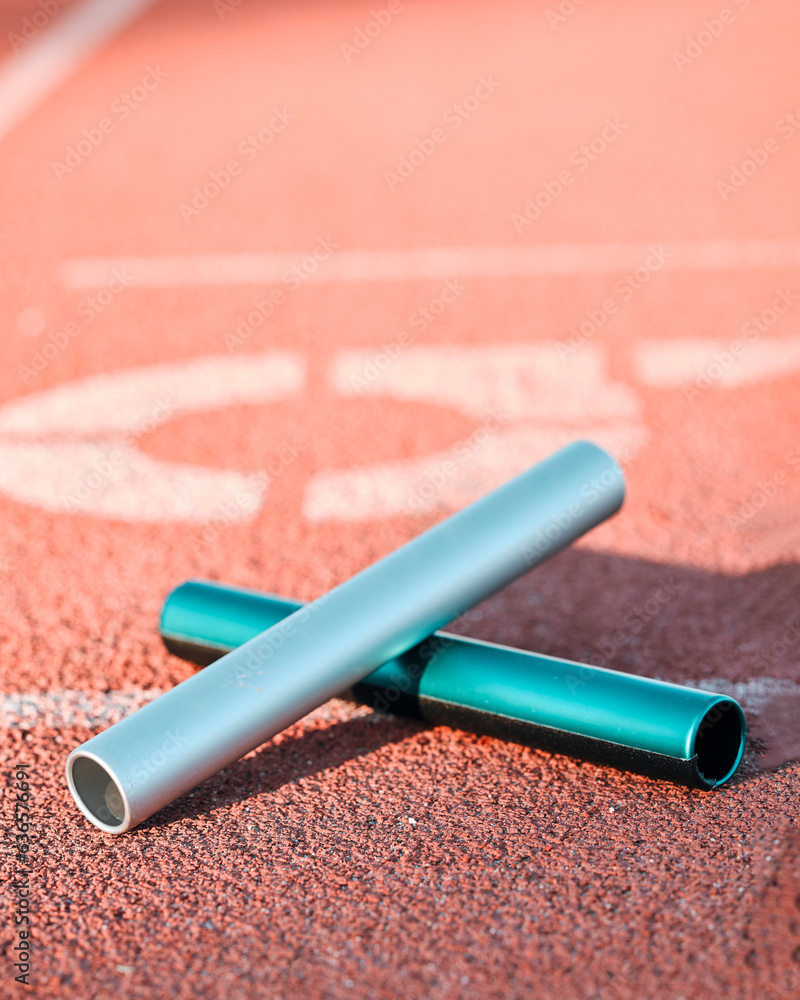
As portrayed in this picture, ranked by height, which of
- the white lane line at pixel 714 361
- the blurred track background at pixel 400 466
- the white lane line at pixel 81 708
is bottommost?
the white lane line at pixel 714 361

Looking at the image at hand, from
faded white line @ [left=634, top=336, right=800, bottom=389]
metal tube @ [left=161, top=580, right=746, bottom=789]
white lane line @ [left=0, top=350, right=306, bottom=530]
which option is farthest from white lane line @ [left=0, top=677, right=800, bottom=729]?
faded white line @ [left=634, top=336, right=800, bottom=389]

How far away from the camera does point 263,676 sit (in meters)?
3.37

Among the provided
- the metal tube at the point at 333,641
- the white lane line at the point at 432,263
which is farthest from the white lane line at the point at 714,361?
the metal tube at the point at 333,641

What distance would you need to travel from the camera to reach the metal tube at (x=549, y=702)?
3.26m

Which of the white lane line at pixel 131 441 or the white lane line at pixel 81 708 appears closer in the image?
the white lane line at pixel 81 708

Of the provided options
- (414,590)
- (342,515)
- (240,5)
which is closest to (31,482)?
(342,515)

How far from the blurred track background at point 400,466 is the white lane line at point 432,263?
5cm

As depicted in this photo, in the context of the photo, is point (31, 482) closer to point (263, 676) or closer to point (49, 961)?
point (263, 676)

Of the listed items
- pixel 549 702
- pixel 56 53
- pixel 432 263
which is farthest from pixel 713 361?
pixel 56 53

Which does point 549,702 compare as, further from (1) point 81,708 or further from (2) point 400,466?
(2) point 400,466

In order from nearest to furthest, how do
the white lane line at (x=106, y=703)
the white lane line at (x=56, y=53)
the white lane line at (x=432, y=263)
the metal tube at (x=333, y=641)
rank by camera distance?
the metal tube at (x=333, y=641) → the white lane line at (x=106, y=703) → the white lane line at (x=432, y=263) → the white lane line at (x=56, y=53)

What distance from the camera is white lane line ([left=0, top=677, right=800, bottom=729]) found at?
12.8 feet

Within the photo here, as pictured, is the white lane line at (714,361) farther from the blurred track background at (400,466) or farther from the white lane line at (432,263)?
the white lane line at (432,263)

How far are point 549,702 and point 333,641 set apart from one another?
67 cm
